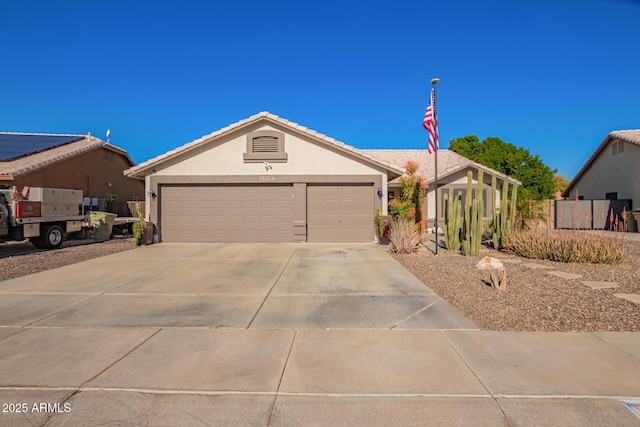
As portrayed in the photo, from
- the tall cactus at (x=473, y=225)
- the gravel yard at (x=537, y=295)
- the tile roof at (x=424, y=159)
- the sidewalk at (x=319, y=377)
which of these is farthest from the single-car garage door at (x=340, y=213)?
the sidewalk at (x=319, y=377)

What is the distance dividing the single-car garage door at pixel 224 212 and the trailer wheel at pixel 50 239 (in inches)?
140

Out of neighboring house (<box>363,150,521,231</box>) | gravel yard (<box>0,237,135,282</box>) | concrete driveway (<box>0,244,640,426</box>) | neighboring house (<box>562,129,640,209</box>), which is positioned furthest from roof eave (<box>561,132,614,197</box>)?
gravel yard (<box>0,237,135,282</box>)

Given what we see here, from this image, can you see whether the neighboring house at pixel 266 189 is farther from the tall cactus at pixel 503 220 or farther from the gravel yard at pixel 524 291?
the tall cactus at pixel 503 220

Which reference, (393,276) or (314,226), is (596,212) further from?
(393,276)

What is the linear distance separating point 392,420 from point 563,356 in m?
2.40

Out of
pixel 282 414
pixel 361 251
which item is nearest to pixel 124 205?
pixel 361 251

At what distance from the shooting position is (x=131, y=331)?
4.78 meters

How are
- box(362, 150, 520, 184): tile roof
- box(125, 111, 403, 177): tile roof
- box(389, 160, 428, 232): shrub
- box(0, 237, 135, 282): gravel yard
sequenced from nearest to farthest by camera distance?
1. box(0, 237, 135, 282): gravel yard
2. box(125, 111, 403, 177): tile roof
3. box(389, 160, 428, 232): shrub
4. box(362, 150, 520, 184): tile roof

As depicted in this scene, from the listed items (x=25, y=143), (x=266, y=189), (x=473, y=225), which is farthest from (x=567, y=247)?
(x=25, y=143)

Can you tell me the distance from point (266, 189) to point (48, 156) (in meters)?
12.0

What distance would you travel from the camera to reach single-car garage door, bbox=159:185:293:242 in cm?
1498

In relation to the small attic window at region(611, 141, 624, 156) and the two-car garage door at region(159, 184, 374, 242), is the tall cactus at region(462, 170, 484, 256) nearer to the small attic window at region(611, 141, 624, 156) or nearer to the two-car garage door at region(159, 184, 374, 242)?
the two-car garage door at region(159, 184, 374, 242)

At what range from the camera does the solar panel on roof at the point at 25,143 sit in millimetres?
18172

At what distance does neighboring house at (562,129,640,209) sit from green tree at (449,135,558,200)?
7.35 meters
